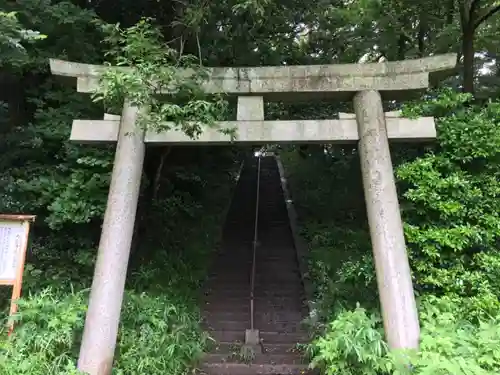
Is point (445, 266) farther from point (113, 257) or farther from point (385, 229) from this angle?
point (113, 257)

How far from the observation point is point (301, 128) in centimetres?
641

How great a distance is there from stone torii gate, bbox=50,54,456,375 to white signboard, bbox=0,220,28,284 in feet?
3.06

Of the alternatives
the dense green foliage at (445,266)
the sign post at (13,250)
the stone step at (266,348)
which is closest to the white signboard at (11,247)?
the sign post at (13,250)

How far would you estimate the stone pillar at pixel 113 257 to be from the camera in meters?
5.27

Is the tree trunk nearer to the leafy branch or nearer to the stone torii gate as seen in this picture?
the stone torii gate

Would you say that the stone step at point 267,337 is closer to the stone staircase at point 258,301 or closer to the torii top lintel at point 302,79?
the stone staircase at point 258,301

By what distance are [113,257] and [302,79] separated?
3.51 m

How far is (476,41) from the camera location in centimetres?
1090

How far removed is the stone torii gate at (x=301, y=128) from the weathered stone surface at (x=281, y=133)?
0.01 meters

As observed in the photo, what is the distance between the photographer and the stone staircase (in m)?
6.61

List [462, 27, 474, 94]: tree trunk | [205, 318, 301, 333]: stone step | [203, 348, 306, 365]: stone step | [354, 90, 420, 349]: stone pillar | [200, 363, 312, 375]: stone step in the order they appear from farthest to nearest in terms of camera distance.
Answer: [462, 27, 474, 94]: tree trunk → [205, 318, 301, 333]: stone step → [203, 348, 306, 365]: stone step → [200, 363, 312, 375]: stone step → [354, 90, 420, 349]: stone pillar

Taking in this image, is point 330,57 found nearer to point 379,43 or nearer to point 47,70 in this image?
point 379,43

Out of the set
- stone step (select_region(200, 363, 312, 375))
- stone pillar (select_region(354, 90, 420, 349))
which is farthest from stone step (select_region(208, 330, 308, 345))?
stone pillar (select_region(354, 90, 420, 349))

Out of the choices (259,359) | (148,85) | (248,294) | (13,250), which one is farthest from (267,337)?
(148,85)
